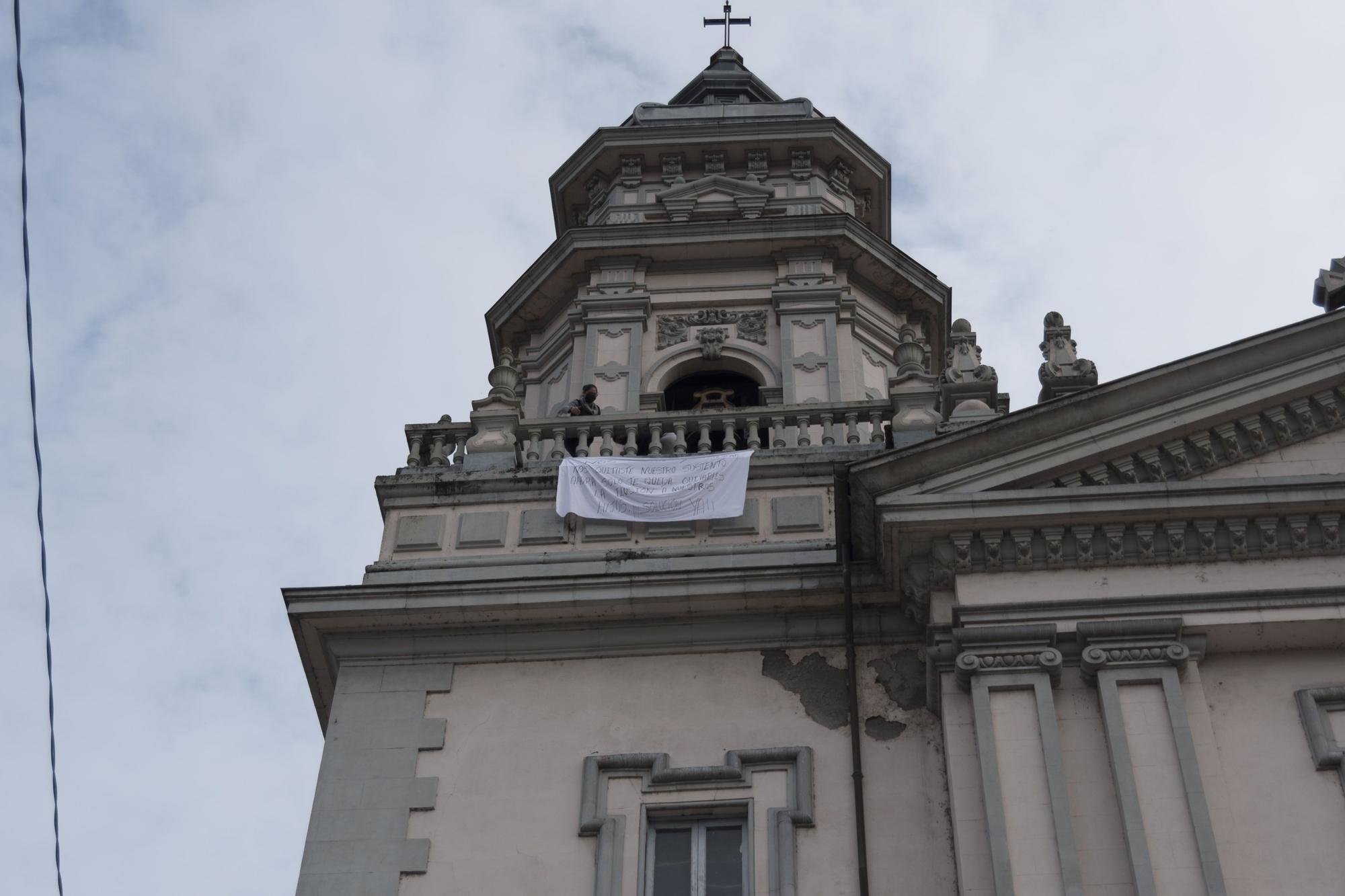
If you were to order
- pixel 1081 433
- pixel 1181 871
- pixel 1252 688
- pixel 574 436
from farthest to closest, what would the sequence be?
pixel 574 436
pixel 1081 433
pixel 1252 688
pixel 1181 871

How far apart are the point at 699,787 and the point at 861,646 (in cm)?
208

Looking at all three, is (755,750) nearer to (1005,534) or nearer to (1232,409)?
(1005,534)

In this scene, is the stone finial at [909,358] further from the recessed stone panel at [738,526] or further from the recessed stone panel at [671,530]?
the recessed stone panel at [671,530]

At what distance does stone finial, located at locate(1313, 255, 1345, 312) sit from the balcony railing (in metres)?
4.31

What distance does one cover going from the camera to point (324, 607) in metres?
17.9

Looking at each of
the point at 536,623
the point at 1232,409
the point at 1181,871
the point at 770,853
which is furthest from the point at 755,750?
the point at 1232,409

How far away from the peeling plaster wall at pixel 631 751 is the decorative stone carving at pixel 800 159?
12.5 m

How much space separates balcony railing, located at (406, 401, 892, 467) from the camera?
19891 mm

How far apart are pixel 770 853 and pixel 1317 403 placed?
20.8 ft

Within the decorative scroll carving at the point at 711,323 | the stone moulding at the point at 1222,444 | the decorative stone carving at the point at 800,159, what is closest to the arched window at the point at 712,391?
the decorative scroll carving at the point at 711,323

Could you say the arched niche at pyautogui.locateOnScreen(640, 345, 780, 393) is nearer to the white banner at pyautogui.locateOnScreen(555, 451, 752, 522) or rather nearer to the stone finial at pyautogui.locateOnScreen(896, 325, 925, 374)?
the stone finial at pyautogui.locateOnScreen(896, 325, 925, 374)

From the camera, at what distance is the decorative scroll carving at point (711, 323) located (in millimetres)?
24891

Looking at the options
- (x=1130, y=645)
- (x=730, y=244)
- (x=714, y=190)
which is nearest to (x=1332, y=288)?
(x=1130, y=645)

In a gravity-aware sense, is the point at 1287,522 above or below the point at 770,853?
above
